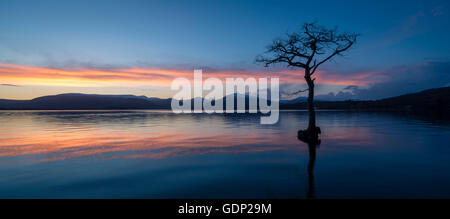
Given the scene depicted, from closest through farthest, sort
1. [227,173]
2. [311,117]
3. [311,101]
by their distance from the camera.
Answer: [227,173] → [311,117] → [311,101]

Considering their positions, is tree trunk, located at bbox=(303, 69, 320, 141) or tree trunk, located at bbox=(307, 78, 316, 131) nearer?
tree trunk, located at bbox=(303, 69, 320, 141)

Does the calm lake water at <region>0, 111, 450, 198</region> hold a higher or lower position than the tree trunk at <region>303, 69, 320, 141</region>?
lower

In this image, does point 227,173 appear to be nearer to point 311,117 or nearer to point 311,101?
point 311,117

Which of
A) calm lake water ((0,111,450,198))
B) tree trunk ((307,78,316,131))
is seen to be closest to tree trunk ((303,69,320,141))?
tree trunk ((307,78,316,131))

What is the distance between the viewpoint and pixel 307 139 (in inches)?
727

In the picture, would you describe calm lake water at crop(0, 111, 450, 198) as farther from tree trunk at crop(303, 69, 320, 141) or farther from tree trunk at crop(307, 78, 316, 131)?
tree trunk at crop(307, 78, 316, 131)

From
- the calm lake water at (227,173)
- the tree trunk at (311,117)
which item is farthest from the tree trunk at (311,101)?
the calm lake water at (227,173)

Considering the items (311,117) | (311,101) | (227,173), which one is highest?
(311,101)

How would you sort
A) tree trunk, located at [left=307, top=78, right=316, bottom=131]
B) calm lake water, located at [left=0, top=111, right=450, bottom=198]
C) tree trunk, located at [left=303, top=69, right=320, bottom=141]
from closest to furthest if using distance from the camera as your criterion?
calm lake water, located at [left=0, top=111, right=450, bottom=198] < tree trunk, located at [left=303, top=69, right=320, bottom=141] < tree trunk, located at [left=307, top=78, right=316, bottom=131]

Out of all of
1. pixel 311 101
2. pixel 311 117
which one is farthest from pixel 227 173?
pixel 311 101

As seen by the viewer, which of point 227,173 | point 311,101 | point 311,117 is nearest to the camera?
point 227,173
